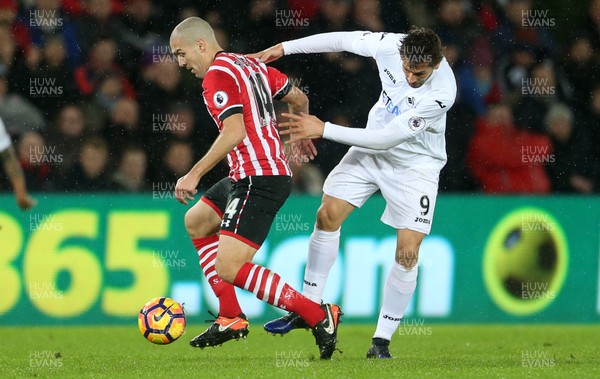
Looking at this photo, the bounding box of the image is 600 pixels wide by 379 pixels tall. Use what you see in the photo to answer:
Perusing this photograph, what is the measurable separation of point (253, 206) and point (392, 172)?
1.14 meters

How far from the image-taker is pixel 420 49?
23.2 feet

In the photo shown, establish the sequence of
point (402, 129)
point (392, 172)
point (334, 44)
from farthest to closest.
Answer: point (334, 44) → point (392, 172) → point (402, 129)

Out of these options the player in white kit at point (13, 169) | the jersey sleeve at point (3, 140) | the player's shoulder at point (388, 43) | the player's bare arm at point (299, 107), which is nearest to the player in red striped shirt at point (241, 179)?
the player's bare arm at point (299, 107)

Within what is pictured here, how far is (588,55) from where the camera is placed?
11844 millimetres

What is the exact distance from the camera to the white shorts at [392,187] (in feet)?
24.7

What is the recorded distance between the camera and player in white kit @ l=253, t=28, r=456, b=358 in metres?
7.35

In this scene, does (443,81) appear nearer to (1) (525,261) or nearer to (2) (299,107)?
(2) (299,107)

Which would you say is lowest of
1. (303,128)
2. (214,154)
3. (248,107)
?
(214,154)

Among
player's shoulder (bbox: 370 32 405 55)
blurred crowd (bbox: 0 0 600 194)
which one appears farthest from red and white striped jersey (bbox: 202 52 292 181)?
blurred crowd (bbox: 0 0 600 194)

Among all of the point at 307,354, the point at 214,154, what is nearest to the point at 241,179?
the point at 214,154

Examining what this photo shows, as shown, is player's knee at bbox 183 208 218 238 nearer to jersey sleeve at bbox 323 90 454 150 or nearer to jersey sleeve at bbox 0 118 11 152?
jersey sleeve at bbox 323 90 454 150

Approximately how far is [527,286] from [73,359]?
4649 mm

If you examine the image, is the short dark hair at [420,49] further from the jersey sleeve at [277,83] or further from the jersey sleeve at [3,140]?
the jersey sleeve at [3,140]

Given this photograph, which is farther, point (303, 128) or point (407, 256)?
point (407, 256)
